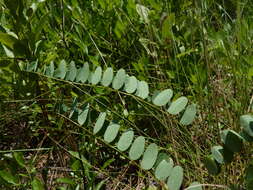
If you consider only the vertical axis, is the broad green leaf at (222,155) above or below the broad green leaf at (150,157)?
above

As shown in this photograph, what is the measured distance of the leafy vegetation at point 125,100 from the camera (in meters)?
0.87

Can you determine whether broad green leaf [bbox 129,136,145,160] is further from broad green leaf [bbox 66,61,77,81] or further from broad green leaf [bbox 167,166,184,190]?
broad green leaf [bbox 66,61,77,81]

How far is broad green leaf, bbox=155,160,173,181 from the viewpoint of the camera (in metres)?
0.73

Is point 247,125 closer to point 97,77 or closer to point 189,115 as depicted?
point 189,115

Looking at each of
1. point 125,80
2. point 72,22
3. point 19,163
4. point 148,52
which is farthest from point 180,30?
point 19,163

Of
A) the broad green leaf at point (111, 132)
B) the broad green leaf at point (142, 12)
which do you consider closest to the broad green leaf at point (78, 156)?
the broad green leaf at point (111, 132)

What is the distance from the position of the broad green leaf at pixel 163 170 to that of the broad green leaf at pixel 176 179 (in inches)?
0.7

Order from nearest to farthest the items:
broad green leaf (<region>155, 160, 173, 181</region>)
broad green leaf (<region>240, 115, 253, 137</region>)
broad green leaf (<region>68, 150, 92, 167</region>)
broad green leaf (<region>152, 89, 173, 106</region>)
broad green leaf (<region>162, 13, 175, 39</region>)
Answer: broad green leaf (<region>240, 115, 253, 137</region>) < broad green leaf (<region>155, 160, 173, 181</region>) < broad green leaf (<region>152, 89, 173, 106</region>) < broad green leaf (<region>68, 150, 92, 167</region>) < broad green leaf (<region>162, 13, 175, 39</region>)

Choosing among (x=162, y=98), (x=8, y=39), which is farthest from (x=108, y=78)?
(x=8, y=39)

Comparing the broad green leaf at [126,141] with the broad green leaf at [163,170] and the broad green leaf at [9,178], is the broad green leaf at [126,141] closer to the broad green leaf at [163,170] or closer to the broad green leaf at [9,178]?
the broad green leaf at [163,170]

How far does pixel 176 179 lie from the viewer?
0.71 m

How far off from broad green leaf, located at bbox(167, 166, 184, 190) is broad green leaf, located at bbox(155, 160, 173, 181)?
0.06 ft

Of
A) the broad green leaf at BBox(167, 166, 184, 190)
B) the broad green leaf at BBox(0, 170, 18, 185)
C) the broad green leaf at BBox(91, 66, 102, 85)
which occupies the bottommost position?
the broad green leaf at BBox(0, 170, 18, 185)

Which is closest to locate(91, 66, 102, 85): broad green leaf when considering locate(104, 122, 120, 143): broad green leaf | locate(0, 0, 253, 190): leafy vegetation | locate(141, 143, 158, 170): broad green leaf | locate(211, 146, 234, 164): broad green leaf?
locate(0, 0, 253, 190): leafy vegetation
